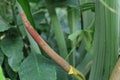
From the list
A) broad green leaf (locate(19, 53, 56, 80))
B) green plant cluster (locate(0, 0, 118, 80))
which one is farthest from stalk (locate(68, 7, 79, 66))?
broad green leaf (locate(19, 53, 56, 80))

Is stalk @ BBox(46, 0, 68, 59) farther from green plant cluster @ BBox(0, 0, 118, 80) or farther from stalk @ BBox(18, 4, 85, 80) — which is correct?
stalk @ BBox(18, 4, 85, 80)

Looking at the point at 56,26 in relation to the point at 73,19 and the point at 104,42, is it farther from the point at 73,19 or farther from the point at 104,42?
the point at 104,42

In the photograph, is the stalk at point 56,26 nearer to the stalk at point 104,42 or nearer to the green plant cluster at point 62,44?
the green plant cluster at point 62,44

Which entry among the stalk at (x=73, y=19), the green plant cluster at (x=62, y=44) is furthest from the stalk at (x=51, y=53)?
the stalk at (x=73, y=19)

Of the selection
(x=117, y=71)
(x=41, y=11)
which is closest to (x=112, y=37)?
(x=117, y=71)

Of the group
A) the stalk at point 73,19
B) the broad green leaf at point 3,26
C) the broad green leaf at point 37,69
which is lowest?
the broad green leaf at point 37,69

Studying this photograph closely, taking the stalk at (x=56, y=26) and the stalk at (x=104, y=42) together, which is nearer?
the stalk at (x=104, y=42)

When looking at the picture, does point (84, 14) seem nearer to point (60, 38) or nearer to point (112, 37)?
point (60, 38)

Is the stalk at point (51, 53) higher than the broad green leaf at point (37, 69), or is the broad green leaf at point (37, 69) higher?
Answer: the stalk at point (51, 53)
